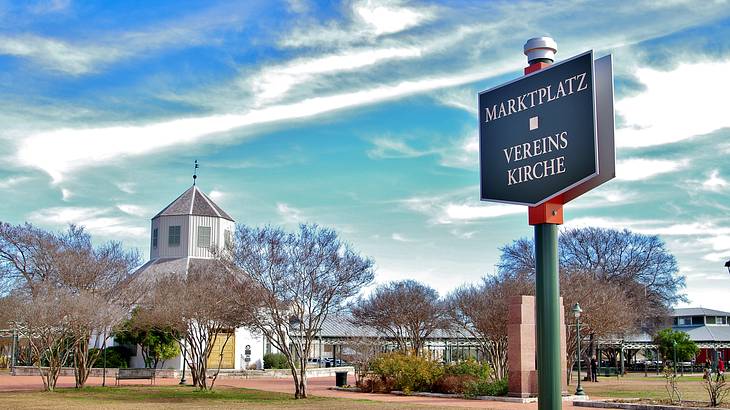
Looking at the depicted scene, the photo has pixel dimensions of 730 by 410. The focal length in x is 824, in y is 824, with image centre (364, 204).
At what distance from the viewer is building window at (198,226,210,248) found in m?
67.7

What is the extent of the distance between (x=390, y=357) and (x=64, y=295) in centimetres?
1423

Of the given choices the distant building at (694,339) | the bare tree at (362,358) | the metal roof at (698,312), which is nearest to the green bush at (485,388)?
the bare tree at (362,358)

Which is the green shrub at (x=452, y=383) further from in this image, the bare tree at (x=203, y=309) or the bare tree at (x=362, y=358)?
the bare tree at (x=203, y=309)

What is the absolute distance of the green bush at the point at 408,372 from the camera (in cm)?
3469

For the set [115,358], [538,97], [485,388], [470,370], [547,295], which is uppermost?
[538,97]

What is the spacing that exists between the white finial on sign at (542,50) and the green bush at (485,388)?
22744mm

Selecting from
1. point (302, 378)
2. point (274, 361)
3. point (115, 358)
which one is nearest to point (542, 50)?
point (302, 378)

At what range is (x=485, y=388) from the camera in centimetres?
3200

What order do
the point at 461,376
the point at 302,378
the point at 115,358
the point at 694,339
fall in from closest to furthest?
the point at 302,378, the point at 461,376, the point at 115,358, the point at 694,339

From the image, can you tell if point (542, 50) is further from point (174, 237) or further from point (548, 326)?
point (174, 237)

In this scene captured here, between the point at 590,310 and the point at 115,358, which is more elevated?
the point at 590,310

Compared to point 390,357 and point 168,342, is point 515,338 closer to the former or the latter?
point 390,357

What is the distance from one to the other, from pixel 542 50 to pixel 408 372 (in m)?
26.2

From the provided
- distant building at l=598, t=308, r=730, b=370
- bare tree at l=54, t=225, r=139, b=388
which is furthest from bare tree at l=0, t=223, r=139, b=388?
distant building at l=598, t=308, r=730, b=370
